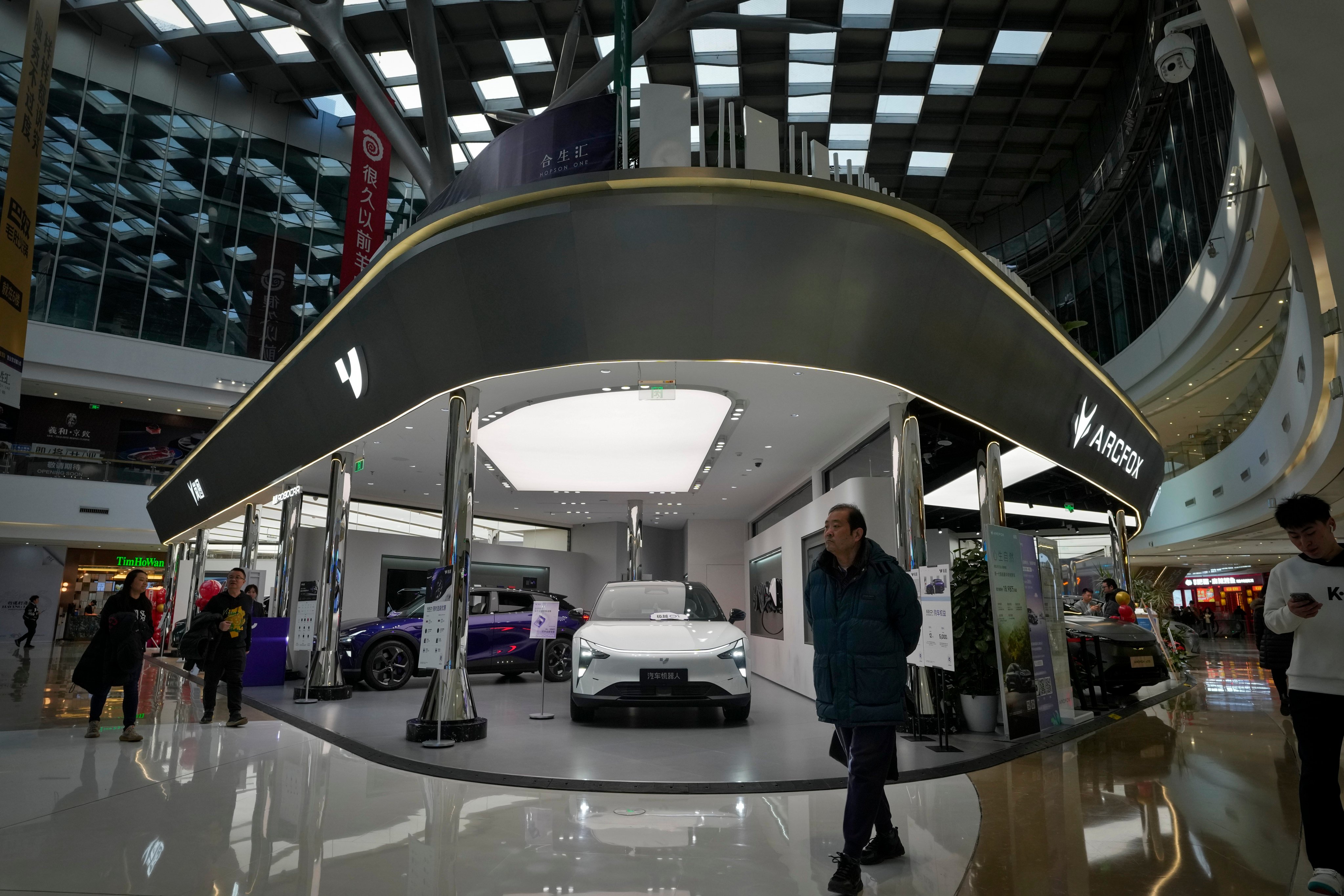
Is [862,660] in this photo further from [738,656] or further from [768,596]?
[768,596]

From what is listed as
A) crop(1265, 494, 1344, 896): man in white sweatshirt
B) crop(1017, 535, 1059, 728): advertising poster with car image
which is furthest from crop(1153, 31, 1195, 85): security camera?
crop(1265, 494, 1344, 896): man in white sweatshirt

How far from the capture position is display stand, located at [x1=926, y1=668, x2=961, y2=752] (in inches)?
247

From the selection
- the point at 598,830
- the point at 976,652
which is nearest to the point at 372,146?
the point at 976,652

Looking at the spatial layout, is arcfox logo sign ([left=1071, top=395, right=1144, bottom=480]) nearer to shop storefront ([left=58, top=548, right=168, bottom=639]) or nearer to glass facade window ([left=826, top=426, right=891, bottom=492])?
glass facade window ([left=826, top=426, right=891, bottom=492])

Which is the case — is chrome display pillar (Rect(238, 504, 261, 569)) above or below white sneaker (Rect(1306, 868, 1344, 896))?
above

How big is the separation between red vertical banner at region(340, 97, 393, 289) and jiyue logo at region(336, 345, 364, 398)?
629cm

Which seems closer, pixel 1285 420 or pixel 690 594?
pixel 690 594

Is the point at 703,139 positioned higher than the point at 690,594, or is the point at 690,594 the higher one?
the point at 703,139

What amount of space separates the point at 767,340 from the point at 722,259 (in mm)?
705

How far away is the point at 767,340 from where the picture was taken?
5699mm

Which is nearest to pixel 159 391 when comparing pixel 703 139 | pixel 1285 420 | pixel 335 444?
pixel 335 444

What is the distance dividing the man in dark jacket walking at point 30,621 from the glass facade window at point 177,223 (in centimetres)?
800

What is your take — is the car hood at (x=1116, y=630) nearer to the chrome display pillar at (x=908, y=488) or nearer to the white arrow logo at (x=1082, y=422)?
the white arrow logo at (x=1082, y=422)

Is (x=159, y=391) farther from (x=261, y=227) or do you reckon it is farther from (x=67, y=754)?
(x=67, y=754)
